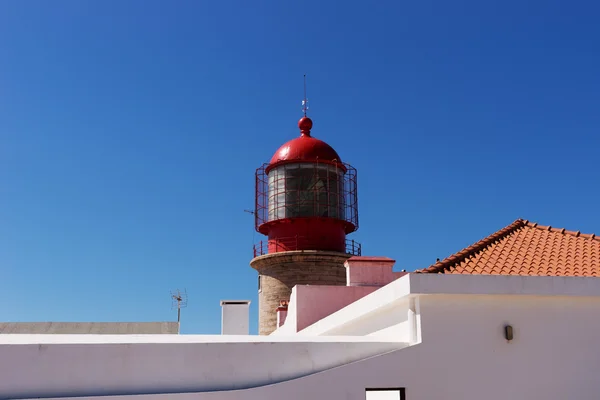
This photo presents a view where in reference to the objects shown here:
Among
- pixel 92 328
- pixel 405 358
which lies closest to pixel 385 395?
pixel 405 358

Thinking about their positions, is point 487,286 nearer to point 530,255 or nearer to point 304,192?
point 530,255

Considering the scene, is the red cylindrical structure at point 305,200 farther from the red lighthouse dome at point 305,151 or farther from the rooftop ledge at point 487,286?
the rooftop ledge at point 487,286

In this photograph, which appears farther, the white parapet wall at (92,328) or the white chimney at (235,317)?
the white parapet wall at (92,328)

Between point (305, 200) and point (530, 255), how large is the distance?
1116 cm

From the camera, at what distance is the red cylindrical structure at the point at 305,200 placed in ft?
73.8

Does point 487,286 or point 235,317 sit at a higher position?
point 235,317

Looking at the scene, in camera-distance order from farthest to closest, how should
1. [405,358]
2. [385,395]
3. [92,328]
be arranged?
[92,328] → [385,395] → [405,358]

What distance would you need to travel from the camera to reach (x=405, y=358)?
378 inches

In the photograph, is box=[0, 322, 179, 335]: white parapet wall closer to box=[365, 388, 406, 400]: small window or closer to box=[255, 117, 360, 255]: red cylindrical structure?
box=[255, 117, 360, 255]: red cylindrical structure

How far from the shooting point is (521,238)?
13336 millimetres

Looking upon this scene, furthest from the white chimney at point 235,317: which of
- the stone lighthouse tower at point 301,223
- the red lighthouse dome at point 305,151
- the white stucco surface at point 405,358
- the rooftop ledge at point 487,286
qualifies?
the rooftop ledge at point 487,286

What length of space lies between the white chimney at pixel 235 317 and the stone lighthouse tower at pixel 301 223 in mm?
528

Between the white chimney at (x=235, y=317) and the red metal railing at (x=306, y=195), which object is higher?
the red metal railing at (x=306, y=195)

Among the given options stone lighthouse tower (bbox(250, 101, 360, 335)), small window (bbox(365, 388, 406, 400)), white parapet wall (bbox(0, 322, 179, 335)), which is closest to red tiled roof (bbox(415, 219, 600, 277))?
small window (bbox(365, 388, 406, 400))
